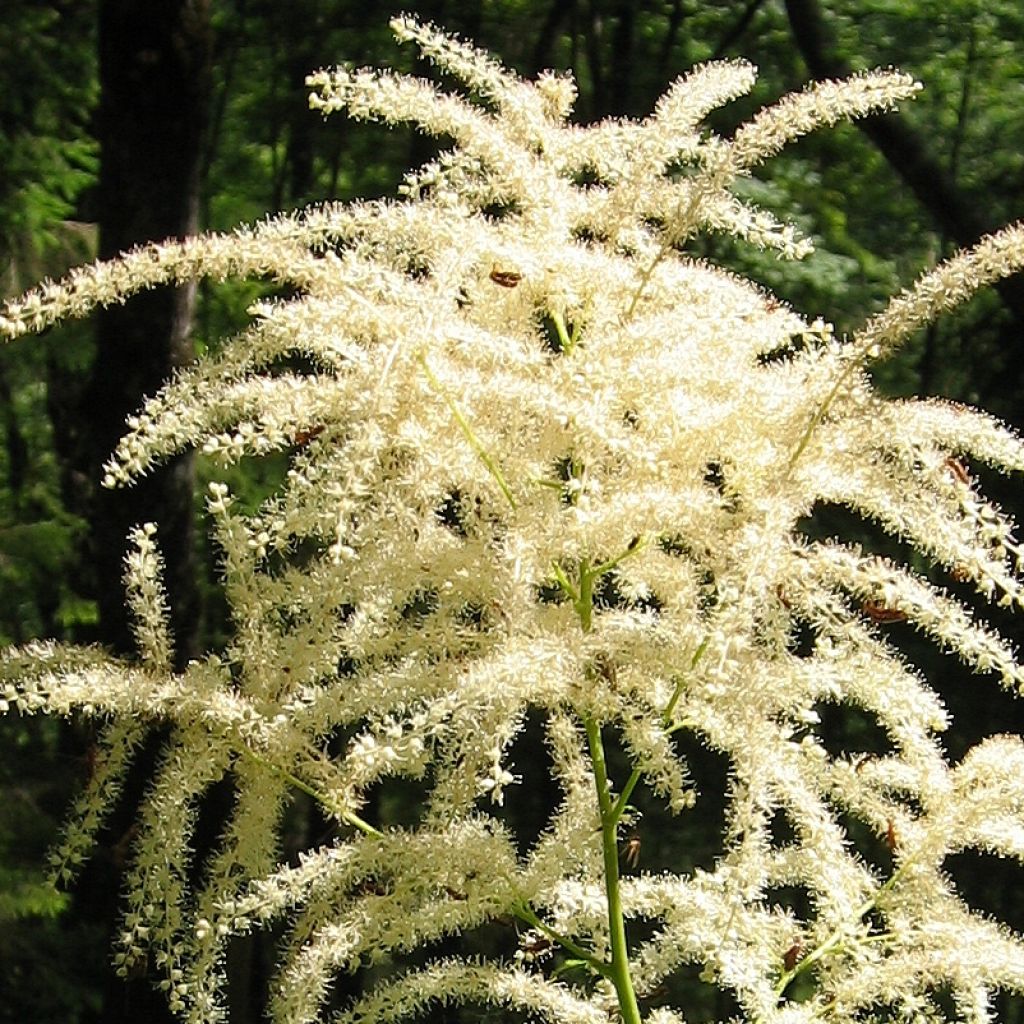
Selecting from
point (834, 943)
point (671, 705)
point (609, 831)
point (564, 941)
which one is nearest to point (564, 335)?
point (671, 705)

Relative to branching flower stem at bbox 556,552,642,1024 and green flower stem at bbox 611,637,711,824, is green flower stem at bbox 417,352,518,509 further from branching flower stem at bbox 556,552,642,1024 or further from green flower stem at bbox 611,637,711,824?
green flower stem at bbox 611,637,711,824

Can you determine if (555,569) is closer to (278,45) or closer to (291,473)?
(291,473)

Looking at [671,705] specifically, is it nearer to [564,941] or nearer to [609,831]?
[609,831]

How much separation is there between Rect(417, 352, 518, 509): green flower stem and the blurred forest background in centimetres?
243

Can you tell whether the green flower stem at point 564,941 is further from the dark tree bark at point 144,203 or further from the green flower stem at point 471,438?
the dark tree bark at point 144,203

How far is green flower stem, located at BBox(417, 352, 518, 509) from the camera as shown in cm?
145

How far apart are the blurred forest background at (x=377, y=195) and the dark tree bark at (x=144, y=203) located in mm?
72

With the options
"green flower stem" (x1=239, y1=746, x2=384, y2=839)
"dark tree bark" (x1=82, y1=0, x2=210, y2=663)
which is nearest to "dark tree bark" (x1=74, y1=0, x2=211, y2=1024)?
"dark tree bark" (x1=82, y1=0, x2=210, y2=663)

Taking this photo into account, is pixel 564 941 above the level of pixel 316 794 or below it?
below

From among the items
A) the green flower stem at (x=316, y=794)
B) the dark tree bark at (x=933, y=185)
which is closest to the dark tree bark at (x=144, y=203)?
the dark tree bark at (x=933, y=185)

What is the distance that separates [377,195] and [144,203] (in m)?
3.20

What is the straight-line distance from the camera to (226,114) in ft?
23.9

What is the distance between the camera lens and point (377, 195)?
680 centimetres

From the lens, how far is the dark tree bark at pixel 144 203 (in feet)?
11.9
